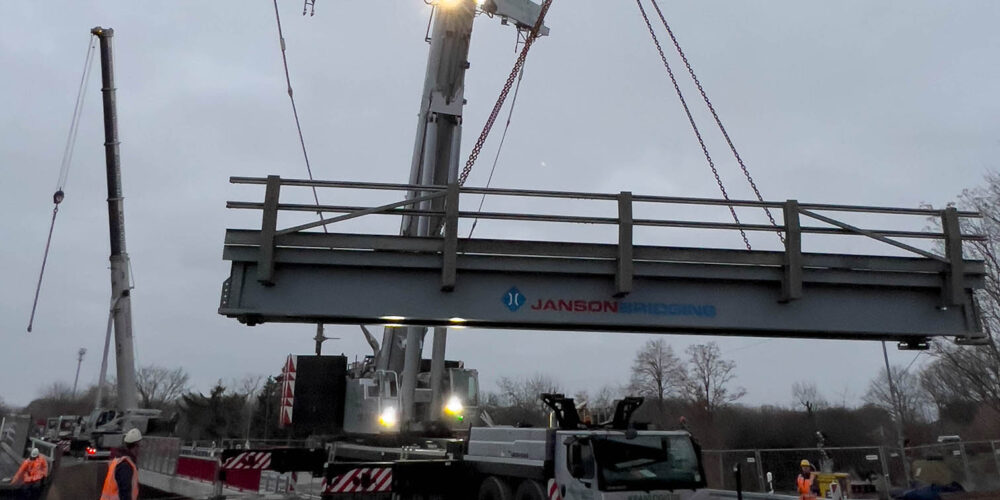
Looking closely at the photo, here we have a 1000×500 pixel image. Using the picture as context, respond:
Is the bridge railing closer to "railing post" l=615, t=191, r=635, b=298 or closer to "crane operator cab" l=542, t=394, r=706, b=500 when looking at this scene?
"railing post" l=615, t=191, r=635, b=298

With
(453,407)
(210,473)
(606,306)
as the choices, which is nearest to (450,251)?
(606,306)

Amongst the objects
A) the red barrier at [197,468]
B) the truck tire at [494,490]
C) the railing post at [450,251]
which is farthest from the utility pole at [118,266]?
→ the railing post at [450,251]

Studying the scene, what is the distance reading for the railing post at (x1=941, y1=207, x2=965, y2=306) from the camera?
28.9 ft

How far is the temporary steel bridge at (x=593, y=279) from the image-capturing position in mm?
8297

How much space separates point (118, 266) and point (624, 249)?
827 inches

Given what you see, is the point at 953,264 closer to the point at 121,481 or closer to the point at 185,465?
the point at 121,481

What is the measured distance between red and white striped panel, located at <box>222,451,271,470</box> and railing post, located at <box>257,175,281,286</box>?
5.70 m

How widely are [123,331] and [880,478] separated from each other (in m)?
23.4

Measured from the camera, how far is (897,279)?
889cm

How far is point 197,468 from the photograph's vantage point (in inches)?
→ 781

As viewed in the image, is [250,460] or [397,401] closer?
[250,460]

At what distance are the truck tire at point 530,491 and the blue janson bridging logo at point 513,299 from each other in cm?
318

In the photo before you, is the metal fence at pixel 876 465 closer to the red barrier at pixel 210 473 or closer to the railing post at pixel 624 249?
the red barrier at pixel 210 473

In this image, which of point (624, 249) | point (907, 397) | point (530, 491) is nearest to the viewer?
point (624, 249)
